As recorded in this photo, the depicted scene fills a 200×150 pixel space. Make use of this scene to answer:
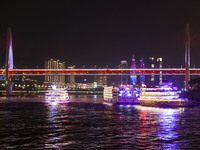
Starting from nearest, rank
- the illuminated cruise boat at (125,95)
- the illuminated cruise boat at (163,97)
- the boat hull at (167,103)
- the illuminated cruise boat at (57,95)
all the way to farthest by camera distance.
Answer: the boat hull at (167,103) < the illuminated cruise boat at (163,97) < the illuminated cruise boat at (125,95) < the illuminated cruise boat at (57,95)

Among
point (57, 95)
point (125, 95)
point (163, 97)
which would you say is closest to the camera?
point (163, 97)

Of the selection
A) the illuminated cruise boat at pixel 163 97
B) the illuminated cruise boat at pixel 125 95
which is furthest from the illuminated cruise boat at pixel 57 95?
the illuminated cruise boat at pixel 163 97

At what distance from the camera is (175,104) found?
45.0 meters

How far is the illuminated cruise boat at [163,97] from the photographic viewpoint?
4488cm

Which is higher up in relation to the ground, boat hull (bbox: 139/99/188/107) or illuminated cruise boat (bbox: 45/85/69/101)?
illuminated cruise boat (bbox: 45/85/69/101)

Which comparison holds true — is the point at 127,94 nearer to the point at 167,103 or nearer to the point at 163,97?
→ the point at 163,97

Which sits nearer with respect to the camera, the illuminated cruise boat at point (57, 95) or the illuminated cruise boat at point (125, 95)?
the illuminated cruise boat at point (125, 95)

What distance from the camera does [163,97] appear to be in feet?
148

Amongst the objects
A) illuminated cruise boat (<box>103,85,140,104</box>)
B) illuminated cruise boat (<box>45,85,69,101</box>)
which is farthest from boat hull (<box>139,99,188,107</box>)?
illuminated cruise boat (<box>45,85,69,101</box>)

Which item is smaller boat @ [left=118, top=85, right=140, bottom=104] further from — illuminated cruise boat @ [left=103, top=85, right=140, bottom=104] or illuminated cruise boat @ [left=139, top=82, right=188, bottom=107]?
illuminated cruise boat @ [left=139, top=82, right=188, bottom=107]

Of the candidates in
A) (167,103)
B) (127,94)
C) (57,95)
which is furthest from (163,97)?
(57,95)

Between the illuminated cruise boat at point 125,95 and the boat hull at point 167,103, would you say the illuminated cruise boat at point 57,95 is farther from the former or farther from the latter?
the boat hull at point 167,103

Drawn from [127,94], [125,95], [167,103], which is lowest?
[167,103]

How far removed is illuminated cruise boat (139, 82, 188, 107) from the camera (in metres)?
44.9
